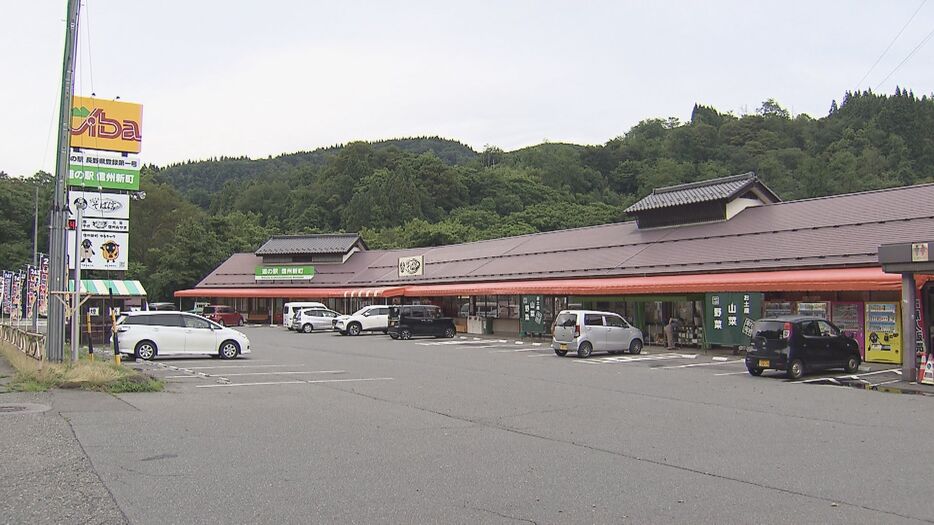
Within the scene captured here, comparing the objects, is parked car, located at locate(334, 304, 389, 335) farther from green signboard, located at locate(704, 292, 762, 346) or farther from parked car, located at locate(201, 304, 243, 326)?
green signboard, located at locate(704, 292, 762, 346)

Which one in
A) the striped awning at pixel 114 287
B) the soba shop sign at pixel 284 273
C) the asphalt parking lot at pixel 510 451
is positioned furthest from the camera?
the soba shop sign at pixel 284 273

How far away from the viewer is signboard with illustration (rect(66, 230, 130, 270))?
2112 centimetres

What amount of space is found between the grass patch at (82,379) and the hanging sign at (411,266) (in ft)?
99.3

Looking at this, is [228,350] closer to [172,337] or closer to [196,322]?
[196,322]

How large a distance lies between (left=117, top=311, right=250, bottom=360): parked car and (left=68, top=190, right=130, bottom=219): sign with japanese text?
309cm

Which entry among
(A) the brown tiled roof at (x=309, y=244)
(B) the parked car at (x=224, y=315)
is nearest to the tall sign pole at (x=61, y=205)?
(B) the parked car at (x=224, y=315)

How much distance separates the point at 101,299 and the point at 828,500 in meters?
29.7

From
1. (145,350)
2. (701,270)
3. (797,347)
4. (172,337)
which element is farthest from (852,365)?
(145,350)

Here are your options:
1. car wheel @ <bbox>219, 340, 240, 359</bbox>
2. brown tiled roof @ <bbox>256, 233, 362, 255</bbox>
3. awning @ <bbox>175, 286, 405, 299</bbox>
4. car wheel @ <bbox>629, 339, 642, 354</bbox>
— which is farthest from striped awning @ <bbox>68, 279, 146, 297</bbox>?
brown tiled roof @ <bbox>256, 233, 362, 255</bbox>

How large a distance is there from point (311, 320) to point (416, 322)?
377 inches

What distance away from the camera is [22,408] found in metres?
11.5

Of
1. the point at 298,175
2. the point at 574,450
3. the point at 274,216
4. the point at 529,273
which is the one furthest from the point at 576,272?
the point at 298,175

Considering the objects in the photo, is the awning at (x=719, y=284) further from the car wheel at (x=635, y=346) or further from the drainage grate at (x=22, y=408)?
the drainage grate at (x=22, y=408)

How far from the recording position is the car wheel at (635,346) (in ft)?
83.3
